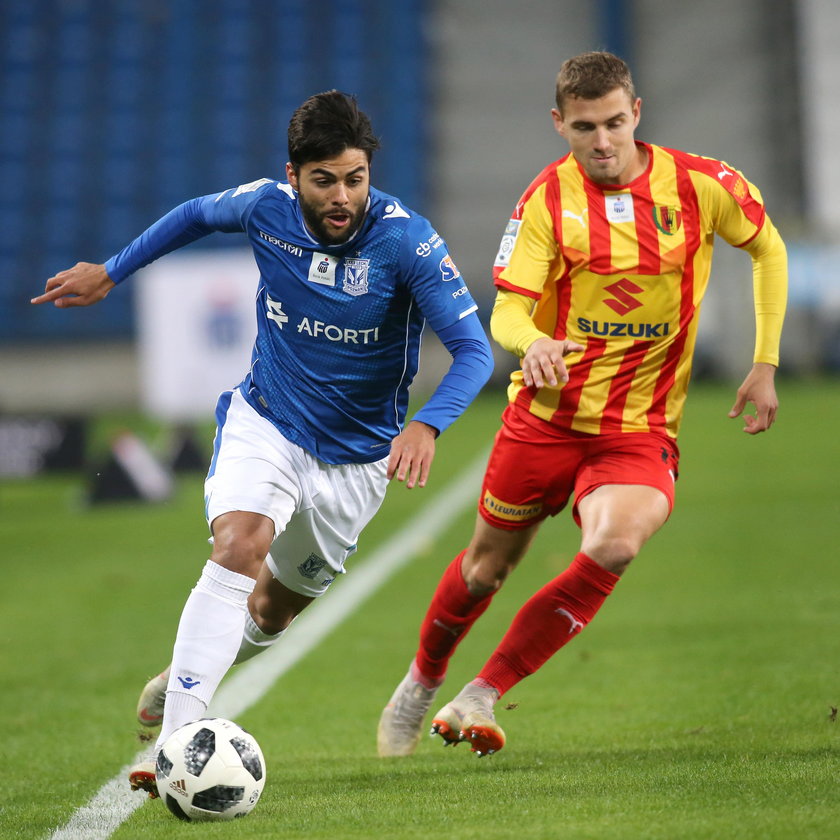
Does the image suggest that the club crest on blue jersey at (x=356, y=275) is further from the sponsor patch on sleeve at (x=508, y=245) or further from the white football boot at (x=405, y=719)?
the white football boot at (x=405, y=719)

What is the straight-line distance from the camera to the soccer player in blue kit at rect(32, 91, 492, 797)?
159 inches

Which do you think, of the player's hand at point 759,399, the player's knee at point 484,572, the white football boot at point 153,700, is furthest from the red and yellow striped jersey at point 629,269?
the white football boot at point 153,700

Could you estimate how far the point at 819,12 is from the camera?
92.6 ft

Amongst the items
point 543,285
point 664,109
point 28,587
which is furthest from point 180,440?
point 664,109

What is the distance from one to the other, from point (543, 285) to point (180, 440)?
12.2 metres

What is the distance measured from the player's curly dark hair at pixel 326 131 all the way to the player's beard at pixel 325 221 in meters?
0.14

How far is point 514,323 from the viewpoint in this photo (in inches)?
169

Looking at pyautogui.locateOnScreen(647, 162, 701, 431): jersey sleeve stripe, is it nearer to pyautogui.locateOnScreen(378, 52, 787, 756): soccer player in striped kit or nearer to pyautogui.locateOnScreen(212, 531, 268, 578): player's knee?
pyautogui.locateOnScreen(378, 52, 787, 756): soccer player in striped kit

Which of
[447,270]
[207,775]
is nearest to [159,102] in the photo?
[447,270]

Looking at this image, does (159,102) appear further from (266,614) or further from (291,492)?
(291,492)

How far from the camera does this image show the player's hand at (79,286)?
4.58 meters

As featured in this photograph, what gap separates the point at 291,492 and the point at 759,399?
1.53m

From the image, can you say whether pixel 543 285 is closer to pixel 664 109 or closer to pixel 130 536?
pixel 130 536

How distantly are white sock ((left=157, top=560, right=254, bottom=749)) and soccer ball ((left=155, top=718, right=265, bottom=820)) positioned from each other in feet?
0.45
